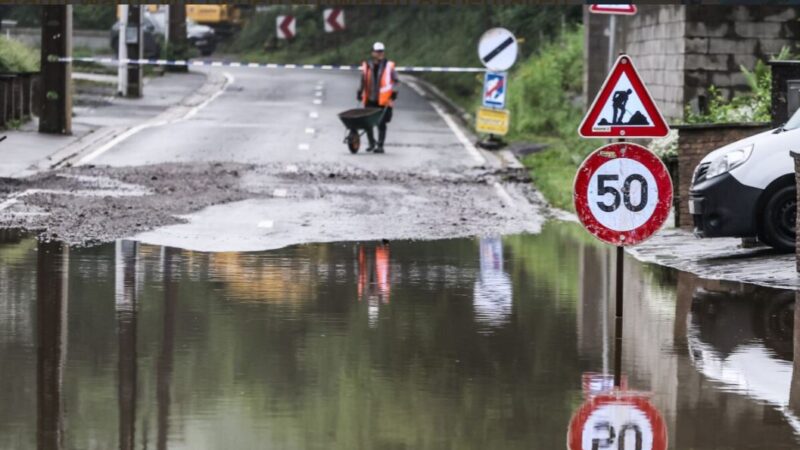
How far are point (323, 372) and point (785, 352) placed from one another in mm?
2841

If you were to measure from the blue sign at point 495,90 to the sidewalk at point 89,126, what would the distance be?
6085 millimetres

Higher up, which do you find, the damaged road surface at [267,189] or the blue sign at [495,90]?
the blue sign at [495,90]

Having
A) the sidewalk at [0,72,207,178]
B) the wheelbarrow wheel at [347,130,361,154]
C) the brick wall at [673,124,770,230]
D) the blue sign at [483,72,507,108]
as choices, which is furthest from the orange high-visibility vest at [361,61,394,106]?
the brick wall at [673,124,770,230]

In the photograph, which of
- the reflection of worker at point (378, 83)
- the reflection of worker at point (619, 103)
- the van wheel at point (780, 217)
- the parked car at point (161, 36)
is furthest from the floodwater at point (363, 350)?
the parked car at point (161, 36)

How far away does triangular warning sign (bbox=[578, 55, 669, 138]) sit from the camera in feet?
41.2

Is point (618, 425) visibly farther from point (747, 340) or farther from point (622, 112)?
point (622, 112)

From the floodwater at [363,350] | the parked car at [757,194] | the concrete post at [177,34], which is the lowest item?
the floodwater at [363,350]

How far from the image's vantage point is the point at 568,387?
33.0ft

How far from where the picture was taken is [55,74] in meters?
31.7

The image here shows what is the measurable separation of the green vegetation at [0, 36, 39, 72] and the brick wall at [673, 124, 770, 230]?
57.9 ft

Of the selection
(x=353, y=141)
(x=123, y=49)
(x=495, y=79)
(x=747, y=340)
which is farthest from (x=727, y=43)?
(x=123, y=49)

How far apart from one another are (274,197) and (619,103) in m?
9.91

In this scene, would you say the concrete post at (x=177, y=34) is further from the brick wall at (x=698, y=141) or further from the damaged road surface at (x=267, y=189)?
the brick wall at (x=698, y=141)

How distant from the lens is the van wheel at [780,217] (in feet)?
54.4
